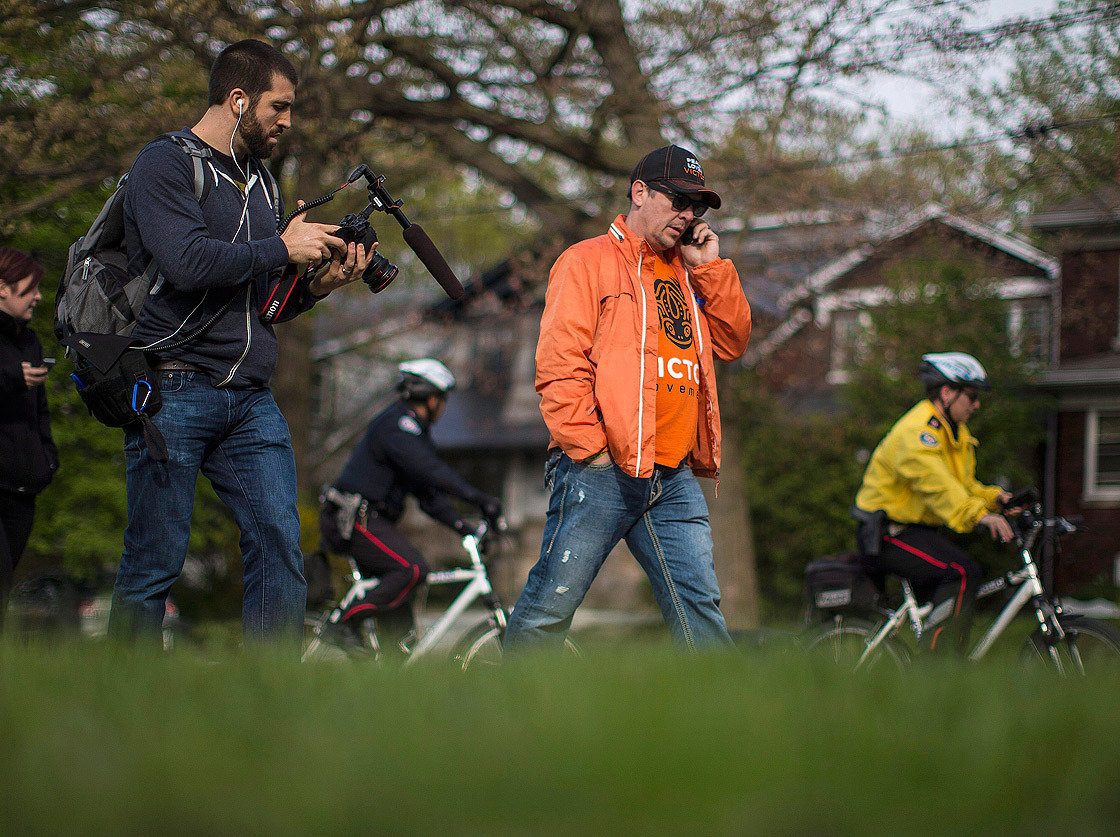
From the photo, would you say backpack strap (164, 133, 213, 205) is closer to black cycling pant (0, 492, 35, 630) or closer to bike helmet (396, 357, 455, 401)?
black cycling pant (0, 492, 35, 630)

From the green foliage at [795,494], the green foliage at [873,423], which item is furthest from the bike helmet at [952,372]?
the green foliage at [873,423]

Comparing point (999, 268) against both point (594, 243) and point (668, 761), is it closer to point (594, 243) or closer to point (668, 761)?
point (594, 243)

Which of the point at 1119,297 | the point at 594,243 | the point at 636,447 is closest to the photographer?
the point at 636,447

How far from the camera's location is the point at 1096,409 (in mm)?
20594

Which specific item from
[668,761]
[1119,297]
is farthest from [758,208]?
[668,761]

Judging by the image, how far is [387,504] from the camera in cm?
712

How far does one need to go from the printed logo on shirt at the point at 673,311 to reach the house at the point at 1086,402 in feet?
57.2

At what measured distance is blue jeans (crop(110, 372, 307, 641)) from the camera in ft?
11.5

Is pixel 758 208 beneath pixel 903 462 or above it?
above

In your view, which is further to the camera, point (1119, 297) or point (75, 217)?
point (1119, 297)

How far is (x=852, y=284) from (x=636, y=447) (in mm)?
19217

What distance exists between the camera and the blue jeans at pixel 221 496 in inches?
138

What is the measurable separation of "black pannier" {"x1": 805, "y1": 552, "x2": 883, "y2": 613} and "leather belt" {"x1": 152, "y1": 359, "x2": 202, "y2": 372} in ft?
13.6

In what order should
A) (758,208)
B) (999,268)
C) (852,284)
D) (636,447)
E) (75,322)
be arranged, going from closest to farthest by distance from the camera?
(75,322) → (636,447) → (758,208) → (999,268) → (852,284)
